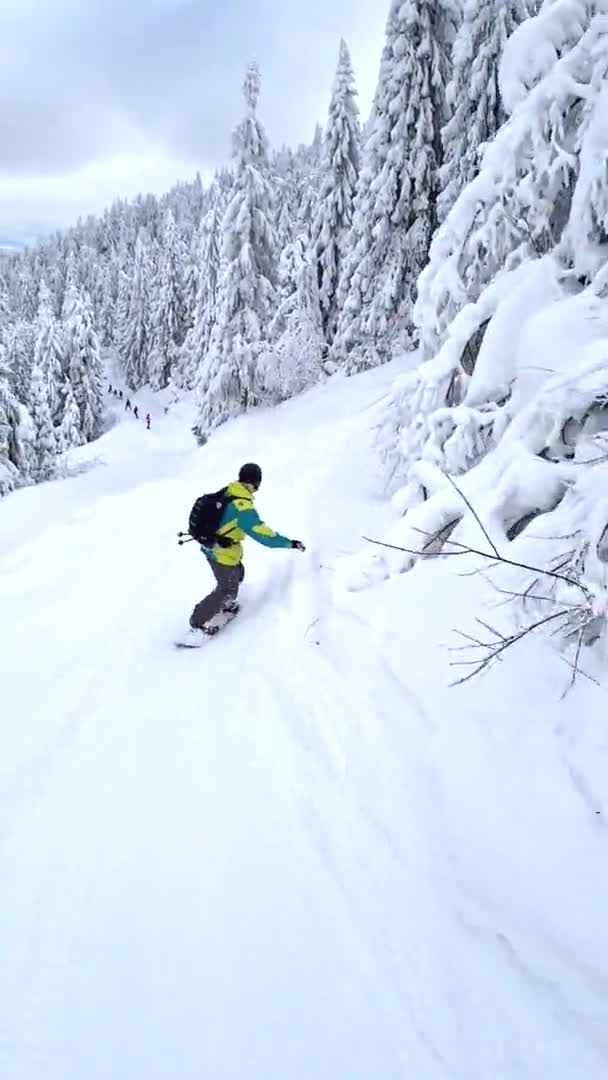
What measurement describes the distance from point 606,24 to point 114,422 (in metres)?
54.2

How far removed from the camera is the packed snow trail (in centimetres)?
207

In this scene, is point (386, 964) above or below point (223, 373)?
below

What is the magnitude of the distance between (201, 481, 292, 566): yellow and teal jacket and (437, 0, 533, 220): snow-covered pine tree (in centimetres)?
1321

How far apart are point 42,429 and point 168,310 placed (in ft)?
86.7

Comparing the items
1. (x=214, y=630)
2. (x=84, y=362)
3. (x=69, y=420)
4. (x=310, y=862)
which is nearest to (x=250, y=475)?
(x=214, y=630)

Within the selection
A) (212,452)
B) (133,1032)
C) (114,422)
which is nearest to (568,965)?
(133,1032)

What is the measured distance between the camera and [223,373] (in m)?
22.4

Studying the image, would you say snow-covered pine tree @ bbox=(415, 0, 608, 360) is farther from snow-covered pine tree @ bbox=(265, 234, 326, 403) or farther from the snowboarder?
snow-covered pine tree @ bbox=(265, 234, 326, 403)

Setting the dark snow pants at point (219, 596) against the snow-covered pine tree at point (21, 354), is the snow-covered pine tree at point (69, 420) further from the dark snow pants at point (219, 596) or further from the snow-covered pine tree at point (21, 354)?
the dark snow pants at point (219, 596)

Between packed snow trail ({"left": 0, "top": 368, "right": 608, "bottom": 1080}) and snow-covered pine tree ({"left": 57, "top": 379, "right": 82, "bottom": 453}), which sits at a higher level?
snow-covered pine tree ({"left": 57, "top": 379, "right": 82, "bottom": 453})

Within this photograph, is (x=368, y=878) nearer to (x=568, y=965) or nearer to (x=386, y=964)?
(x=386, y=964)

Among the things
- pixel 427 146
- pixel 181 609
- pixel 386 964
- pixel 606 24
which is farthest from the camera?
pixel 427 146

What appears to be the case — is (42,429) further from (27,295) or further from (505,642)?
(27,295)

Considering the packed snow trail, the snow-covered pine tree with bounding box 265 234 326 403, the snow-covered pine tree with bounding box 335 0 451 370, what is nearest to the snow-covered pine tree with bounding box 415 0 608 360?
the packed snow trail
